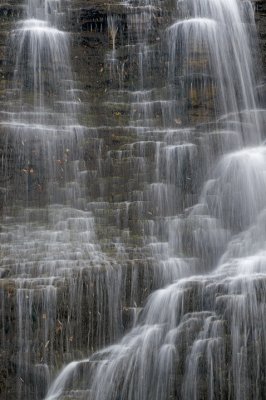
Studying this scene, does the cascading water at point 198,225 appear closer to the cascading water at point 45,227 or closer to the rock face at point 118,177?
the rock face at point 118,177

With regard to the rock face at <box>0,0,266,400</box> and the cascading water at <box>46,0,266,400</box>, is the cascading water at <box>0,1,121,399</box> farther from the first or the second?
the cascading water at <box>46,0,266,400</box>

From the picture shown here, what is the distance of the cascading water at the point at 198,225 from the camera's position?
11.2 meters

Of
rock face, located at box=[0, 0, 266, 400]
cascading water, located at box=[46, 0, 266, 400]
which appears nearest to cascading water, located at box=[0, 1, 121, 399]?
rock face, located at box=[0, 0, 266, 400]

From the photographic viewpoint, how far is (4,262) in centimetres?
1503

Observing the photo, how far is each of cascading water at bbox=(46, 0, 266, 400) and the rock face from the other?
0.06 m

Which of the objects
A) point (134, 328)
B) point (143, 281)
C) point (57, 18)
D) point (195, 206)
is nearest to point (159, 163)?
point (195, 206)

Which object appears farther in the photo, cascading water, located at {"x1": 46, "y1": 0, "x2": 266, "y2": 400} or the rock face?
the rock face

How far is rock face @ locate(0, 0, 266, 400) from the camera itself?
13953 millimetres

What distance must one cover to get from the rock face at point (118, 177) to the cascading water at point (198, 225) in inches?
2.4

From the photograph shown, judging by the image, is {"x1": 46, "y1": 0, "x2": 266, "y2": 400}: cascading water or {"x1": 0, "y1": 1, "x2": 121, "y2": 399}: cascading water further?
{"x1": 0, "y1": 1, "x2": 121, "y2": 399}: cascading water

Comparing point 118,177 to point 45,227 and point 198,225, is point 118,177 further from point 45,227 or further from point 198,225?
point 198,225

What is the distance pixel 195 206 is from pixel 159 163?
6.05ft

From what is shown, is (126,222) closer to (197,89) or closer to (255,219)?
(255,219)

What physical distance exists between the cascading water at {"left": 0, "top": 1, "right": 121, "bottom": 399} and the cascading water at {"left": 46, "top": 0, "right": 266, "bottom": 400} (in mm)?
893
